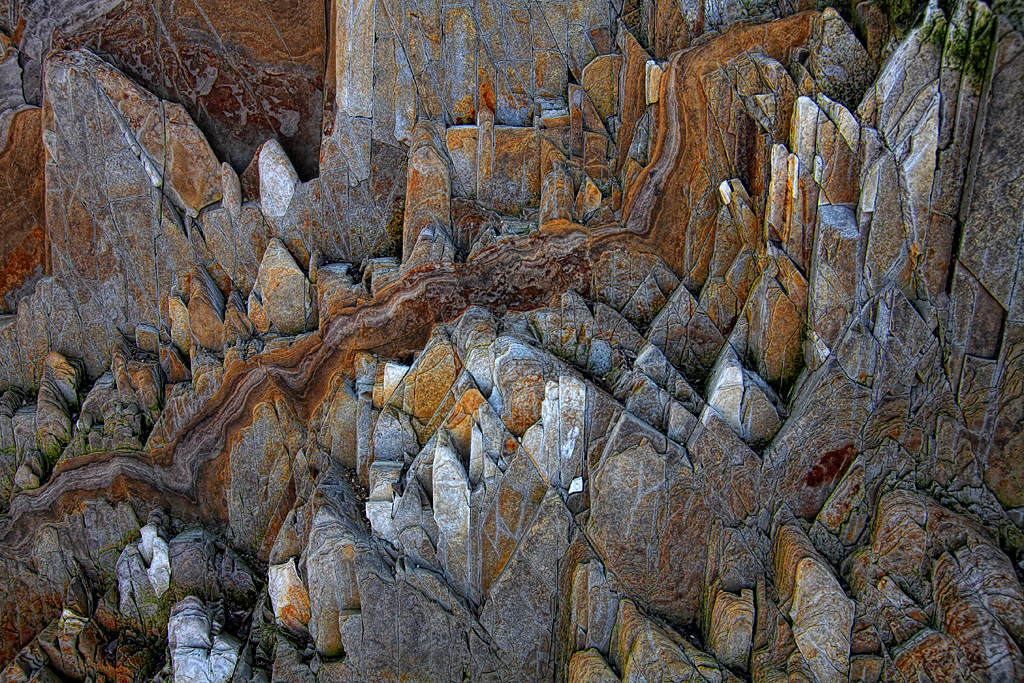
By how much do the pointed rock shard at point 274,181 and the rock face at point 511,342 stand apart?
0.10 ft

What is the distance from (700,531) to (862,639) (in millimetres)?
1346

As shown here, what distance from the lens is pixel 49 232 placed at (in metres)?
7.33

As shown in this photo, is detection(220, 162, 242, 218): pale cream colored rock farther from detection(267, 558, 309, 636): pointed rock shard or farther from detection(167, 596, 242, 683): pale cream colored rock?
detection(167, 596, 242, 683): pale cream colored rock

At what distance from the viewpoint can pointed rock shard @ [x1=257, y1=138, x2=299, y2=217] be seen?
7.22 metres

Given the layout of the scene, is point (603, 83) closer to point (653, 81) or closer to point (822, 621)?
point (653, 81)

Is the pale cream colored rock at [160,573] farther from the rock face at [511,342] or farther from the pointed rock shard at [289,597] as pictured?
the pointed rock shard at [289,597]

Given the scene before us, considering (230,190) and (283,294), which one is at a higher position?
(230,190)

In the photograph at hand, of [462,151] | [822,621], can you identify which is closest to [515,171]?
[462,151]

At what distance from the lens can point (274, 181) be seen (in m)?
7.22

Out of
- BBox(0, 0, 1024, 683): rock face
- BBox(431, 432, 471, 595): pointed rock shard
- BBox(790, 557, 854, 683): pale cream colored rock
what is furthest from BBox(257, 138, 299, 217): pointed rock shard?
BBox(790, 557, 854, 683): pale cream colored rock

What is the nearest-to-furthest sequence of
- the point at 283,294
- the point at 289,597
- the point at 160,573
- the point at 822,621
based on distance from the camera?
the point at 822,621
the point at 289,597
the point at 160,573
the point at 283,294

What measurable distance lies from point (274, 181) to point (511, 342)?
3.15m

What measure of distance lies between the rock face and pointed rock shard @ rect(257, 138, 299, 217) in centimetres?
3

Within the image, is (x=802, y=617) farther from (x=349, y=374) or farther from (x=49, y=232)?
(x=49, y=232)
